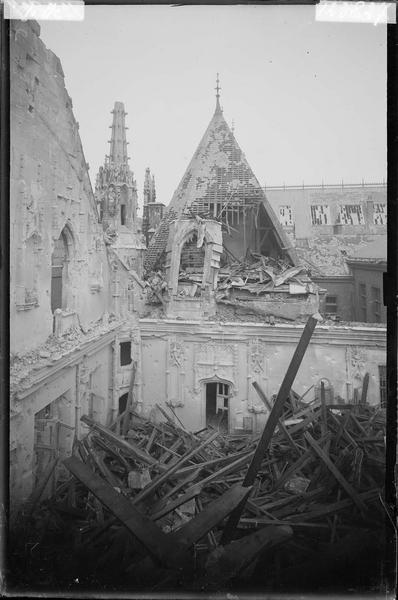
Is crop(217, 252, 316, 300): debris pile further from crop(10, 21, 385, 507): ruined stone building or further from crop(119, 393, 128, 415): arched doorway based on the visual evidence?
crop(119, 393, 128, 415): arched doorway

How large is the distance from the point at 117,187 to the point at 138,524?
4.61m

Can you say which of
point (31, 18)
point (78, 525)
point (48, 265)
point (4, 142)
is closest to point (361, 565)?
point (78, 525)

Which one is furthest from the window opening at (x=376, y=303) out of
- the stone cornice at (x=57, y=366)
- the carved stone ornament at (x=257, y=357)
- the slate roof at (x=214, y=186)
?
the stone cornice at (x=57, y=366)

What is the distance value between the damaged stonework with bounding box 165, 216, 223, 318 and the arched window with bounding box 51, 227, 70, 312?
159 centimetres

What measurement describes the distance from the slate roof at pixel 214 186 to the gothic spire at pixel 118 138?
3.08 ft

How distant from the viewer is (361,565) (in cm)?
386

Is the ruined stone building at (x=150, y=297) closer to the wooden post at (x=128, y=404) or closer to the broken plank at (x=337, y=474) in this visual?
the wooden post at (x=128, y=404)

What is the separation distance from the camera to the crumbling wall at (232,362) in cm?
552

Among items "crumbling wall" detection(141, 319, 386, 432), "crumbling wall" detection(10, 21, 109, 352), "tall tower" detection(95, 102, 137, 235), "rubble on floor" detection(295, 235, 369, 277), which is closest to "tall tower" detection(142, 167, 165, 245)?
"tall tower" detection(95, 102, 137, 235)

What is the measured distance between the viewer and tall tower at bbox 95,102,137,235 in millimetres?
4961

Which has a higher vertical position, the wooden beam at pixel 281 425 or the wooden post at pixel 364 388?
the wooden post at pixel 364 388

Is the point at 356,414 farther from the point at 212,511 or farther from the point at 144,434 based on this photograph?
the point at 144,434

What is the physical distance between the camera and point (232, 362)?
575 cm

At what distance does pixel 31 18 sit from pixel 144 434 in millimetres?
5254
